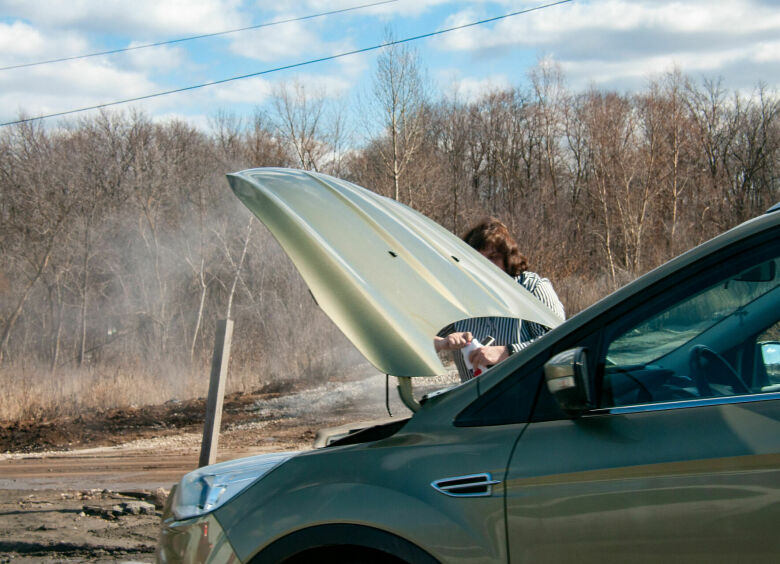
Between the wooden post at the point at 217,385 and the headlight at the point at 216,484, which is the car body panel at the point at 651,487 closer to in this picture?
the headlight at the point at 216,484

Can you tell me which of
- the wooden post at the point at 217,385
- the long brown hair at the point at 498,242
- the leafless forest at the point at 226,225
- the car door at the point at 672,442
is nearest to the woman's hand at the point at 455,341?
the long brown hair at the point at 498,242

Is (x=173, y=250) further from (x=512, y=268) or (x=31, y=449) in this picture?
(x=512, y=268)

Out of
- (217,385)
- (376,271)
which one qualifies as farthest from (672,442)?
(217,385)

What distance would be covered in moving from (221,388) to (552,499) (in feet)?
16.5

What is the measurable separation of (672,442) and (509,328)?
6.56 feet

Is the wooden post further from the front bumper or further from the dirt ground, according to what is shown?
the front bumper

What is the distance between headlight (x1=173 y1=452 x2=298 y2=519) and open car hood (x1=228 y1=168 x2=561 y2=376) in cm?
54

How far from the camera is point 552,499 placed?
2.14 meters

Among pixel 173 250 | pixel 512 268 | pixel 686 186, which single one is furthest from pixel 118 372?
pixel 686 186

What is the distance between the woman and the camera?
380cm

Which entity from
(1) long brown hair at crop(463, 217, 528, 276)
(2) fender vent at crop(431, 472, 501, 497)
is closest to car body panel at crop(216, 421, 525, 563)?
(2) fender vent at crop(431, 472, 501, 497)

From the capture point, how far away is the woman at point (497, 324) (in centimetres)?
380

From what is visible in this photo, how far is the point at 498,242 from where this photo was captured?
457 cm

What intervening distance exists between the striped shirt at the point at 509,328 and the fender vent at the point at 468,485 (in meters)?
1.59
